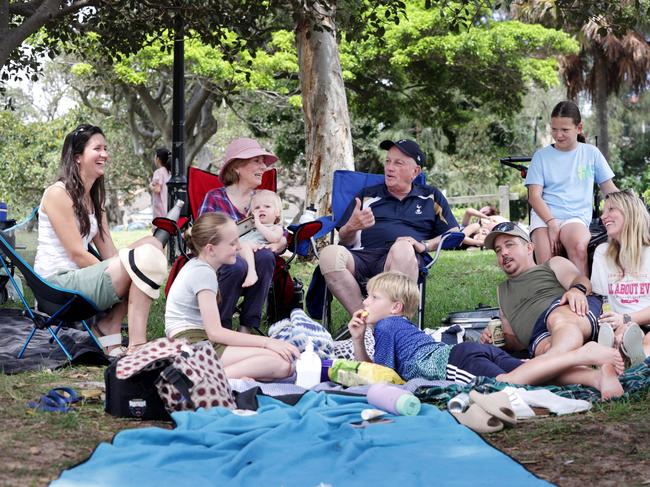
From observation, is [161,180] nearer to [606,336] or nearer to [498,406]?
[606,336]

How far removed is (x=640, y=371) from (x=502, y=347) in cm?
97

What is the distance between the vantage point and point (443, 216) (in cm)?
575

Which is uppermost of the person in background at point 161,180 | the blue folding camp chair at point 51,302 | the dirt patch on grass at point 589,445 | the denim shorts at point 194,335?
the person in background at point 161,180

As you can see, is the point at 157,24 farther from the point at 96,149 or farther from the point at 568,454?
the point at 568,454

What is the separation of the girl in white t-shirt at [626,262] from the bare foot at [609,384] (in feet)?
2.57

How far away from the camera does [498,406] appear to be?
3.40m

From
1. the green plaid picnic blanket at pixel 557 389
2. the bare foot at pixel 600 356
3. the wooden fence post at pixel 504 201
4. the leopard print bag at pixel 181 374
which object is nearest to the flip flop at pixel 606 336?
the bare foot at pixel 600 356

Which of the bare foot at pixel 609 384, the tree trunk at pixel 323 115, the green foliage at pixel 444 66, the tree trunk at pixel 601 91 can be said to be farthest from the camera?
the tree trunk at pixel 601 91

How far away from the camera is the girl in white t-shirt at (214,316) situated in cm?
421

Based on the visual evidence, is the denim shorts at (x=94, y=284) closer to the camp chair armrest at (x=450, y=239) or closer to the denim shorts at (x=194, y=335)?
the denim shorts at (x=194, y=335)

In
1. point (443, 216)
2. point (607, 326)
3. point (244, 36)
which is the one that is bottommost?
point (607, 326)

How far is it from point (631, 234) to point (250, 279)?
206cm

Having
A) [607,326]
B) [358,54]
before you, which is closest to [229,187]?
[607,326]

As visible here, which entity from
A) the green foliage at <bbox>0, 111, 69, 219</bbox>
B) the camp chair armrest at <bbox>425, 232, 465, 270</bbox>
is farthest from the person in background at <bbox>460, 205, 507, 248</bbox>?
the green foliage at <bbox>0, 111, 69, 219</bbox>
